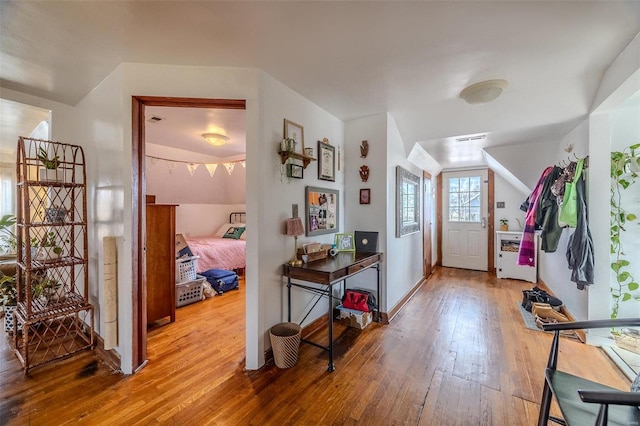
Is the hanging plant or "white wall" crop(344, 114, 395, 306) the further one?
"white wall" crop(344, 114, 395, 306)

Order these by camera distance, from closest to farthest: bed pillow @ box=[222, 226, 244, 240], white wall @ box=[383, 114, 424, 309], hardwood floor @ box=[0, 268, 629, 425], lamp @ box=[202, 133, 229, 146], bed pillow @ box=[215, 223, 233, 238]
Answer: hardwood floor @ box=[0, 268, 629, 425], white wall @ box=[383, 114, 424, 309], lamp @ box=[202, 133, 229, 146], bed pillow @ box=[222, 226, 244, 240], bed pillow @ box=[215, 223, 233, 238]

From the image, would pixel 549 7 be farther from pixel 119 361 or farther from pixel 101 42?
pixel 119 361

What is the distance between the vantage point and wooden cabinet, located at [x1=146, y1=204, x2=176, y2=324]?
2.58 meters

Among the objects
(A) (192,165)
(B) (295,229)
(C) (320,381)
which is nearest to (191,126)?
(A) (192,165)

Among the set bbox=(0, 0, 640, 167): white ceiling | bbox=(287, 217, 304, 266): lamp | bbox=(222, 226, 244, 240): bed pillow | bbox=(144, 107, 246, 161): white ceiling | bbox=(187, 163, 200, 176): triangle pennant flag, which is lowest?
bbox=(222, 226, 244, 240): bed pillow

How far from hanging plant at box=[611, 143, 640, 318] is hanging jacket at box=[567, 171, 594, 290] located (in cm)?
19

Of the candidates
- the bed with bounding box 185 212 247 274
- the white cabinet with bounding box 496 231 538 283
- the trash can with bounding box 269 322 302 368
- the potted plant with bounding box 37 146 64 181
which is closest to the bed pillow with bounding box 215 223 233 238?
the bed with bounding box 185 212 247 274

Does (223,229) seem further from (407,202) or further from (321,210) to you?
(407,202)

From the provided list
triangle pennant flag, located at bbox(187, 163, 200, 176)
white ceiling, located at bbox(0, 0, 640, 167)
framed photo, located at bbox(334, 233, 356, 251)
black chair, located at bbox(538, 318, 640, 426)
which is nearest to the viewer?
black chair, located at bbox(538, 318, 640, 426)

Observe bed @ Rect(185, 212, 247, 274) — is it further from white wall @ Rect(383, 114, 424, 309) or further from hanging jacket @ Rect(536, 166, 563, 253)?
hanging jacket @ Rect(536, 166, 563, 253)

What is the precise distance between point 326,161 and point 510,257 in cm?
381

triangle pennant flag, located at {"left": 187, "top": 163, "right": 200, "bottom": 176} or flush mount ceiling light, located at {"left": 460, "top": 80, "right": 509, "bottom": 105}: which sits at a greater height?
flush mount ceiling light, located at {"left": 460, "top": 80, "right": 509, "bottom": 105}

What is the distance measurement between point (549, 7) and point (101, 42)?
8.54 feet

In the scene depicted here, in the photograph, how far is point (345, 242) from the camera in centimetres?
278
